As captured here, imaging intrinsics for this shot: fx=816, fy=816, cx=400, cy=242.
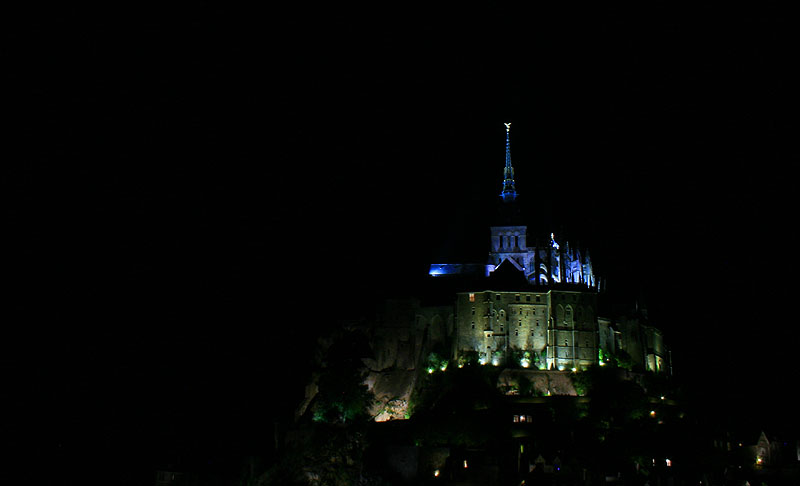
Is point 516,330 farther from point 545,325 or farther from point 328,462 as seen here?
point 328,462

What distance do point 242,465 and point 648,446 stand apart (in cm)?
3475

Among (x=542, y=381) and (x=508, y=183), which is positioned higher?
(x=508, y=183)

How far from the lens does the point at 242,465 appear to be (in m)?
72.1

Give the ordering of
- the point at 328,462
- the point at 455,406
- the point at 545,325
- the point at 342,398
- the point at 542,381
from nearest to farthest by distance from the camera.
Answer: the point at 328,462 < the point at 455,406 < the point at 542,381 < the point at 342,398 < the point at 545,325

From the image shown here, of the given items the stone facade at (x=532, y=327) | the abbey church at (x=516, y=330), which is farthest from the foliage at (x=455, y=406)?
the stone facade at (x=532, y=327)

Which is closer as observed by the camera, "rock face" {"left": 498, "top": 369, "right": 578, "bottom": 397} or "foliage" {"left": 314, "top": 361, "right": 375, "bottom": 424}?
"rock face" {"left": 498, "top": 369, "right": 578, "bottom": 397}

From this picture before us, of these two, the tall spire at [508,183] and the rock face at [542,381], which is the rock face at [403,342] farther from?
the tall spire at [508,183]

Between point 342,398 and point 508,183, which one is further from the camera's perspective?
point 508,183

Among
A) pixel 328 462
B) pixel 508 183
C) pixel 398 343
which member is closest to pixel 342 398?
pixel 398 343

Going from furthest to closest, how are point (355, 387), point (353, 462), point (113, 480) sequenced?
point (113, 480), point (355, 387), point (353, 462)

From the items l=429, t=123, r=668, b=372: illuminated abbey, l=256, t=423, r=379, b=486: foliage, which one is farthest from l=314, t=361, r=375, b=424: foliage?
l=429, t=123, r=668, b=372: illuminated abbey

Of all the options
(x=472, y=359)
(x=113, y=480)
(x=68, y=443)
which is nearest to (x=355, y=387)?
(x=472, y=359)

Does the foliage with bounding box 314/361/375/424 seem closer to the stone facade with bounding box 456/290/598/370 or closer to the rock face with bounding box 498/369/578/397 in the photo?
the stone facade with bounding box 456/290/598/370

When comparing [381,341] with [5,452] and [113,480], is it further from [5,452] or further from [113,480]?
[5,452]
